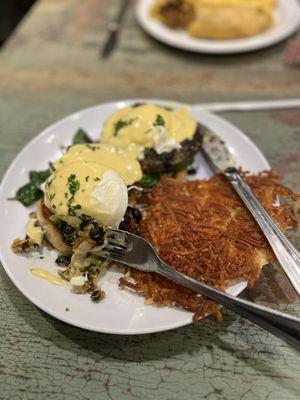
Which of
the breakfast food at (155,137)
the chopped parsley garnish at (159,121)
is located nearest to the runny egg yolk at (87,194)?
the breakfast food at (155,137)

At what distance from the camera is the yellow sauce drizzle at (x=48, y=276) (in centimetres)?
155

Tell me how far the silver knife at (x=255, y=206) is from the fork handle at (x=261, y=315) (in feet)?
0.66

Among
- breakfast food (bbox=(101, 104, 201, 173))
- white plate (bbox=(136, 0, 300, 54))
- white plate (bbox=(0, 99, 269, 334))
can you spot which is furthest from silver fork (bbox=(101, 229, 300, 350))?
white plate (bbox=(136, 0, 300, 54))

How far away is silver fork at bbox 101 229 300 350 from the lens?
47.5 inches

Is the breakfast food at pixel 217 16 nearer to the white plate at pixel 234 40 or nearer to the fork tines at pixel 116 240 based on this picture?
the white plate at pixel 234 40

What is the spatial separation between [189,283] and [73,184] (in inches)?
23.9

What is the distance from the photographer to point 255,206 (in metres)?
1.65

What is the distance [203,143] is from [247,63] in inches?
48.4

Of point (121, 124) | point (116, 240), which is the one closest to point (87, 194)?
point (116, 240)

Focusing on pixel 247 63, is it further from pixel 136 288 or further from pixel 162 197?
pixel 136 288

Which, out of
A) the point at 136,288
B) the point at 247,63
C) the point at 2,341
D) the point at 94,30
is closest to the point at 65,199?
the point at 136,288

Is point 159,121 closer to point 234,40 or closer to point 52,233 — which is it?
point 52,233

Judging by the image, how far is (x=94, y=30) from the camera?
11.0 feet

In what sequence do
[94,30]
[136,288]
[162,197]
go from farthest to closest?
[94,30], [162,197], [136,288]
